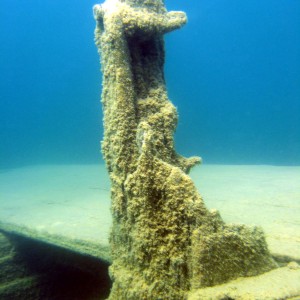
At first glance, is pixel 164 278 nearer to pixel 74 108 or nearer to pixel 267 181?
pixel 267 181

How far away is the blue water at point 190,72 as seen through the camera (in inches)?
2306

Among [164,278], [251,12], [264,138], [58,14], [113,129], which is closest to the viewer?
[164,278]

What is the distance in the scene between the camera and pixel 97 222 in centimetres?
429

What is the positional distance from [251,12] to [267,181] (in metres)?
69.3

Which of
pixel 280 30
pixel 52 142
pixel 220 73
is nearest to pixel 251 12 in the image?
pixel 280 30

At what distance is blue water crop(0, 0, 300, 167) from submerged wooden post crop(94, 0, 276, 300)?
159ft

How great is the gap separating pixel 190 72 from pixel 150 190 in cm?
7326

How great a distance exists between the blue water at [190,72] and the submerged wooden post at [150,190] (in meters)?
48.6

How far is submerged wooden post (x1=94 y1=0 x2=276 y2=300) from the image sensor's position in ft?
5.82

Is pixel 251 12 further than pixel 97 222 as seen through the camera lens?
Yes

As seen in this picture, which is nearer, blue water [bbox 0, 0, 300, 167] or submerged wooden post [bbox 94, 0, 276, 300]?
submerged wooden post [bbox 94, 0, 276, 300]

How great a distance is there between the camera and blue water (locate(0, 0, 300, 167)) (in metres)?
58.6

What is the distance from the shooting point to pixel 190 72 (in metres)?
71.6

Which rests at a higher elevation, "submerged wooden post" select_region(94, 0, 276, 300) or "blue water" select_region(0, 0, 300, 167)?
"blue water" select_region(0, 0, 300, 167)
